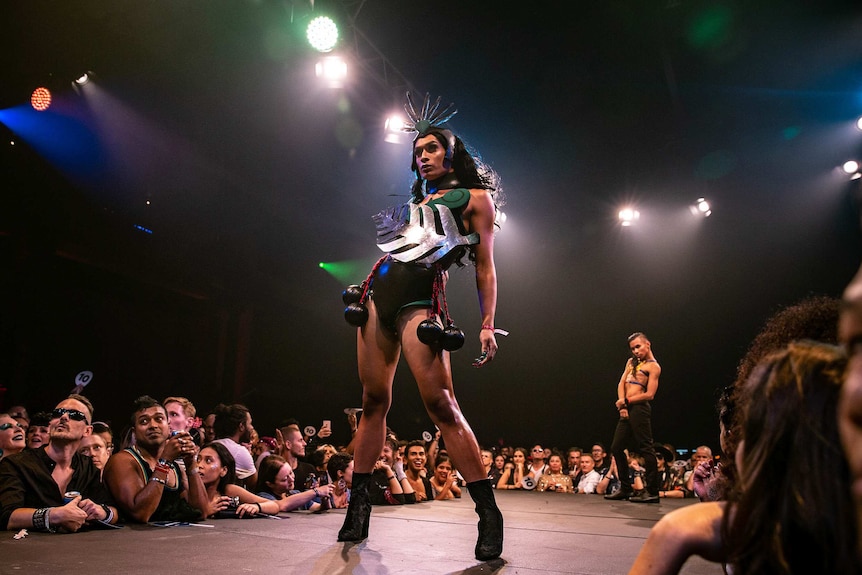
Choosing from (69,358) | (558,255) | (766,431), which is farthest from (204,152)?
(766,431)

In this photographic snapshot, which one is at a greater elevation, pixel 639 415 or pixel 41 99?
pixel 41 99

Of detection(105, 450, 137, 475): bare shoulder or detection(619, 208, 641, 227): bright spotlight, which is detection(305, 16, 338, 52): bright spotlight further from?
detection(619, 208, 641, 227): bright spotlight

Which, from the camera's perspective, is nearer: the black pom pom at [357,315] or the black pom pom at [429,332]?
the black pom pom at [429,332]

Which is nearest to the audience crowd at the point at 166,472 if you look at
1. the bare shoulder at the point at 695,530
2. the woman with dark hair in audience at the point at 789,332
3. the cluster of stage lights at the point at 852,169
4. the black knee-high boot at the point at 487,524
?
the black knee-high boot at the point at 487,524

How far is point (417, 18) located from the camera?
24.9 feet

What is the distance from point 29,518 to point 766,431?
10.5 feet

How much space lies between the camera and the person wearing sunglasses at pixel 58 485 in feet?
8.86

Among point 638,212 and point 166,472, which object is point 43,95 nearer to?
point 166,472

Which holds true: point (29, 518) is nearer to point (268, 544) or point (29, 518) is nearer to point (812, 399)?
point (268, 544)

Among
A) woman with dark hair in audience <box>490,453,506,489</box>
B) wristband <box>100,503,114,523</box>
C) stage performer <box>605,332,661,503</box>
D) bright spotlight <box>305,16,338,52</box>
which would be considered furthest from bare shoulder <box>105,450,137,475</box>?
woman with dark hair in audience <box>490,453,506,489</box>

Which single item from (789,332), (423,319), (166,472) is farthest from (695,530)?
(166,472)

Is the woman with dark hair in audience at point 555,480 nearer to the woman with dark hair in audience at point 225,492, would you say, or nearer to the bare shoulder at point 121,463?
the woman with dark hair in audience at point 225,492

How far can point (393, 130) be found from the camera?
9727 millimetres

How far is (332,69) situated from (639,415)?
599 centimetres
